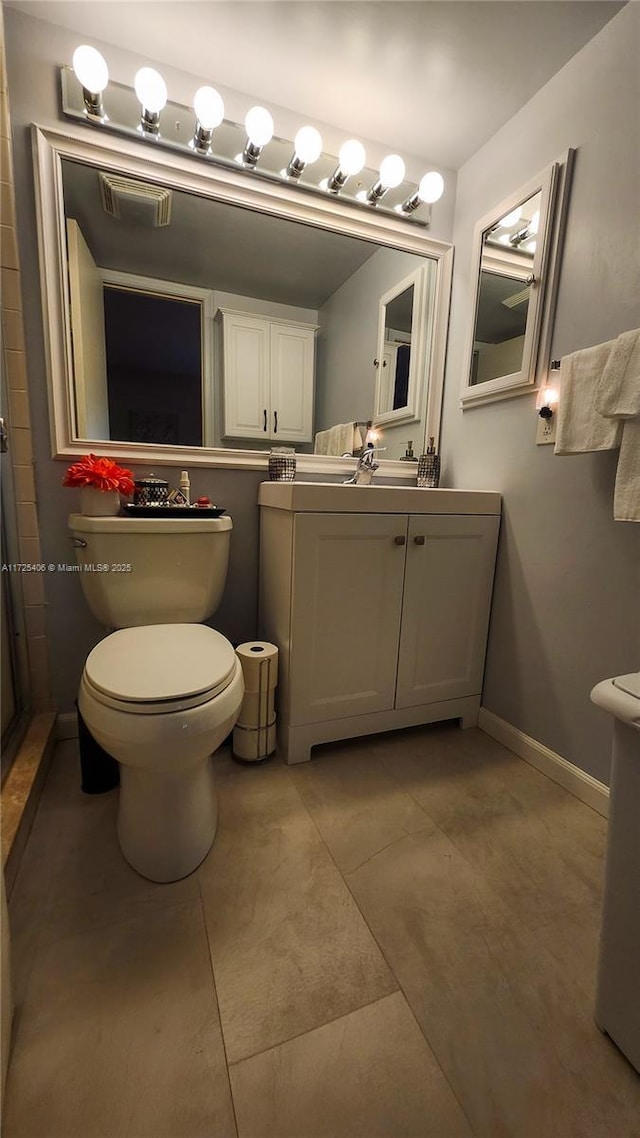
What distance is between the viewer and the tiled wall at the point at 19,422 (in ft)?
3.81

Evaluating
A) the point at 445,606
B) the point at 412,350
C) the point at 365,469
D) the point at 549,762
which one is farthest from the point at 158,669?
the point at 412,350

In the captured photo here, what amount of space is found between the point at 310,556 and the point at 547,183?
1.28 m

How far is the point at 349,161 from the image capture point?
56.8 inches

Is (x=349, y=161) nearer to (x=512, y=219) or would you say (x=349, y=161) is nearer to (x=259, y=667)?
(x=512, y=219)

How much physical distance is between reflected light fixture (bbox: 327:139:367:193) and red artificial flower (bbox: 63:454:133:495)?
123cm

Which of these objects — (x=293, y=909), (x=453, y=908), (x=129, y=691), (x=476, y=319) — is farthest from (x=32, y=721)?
(x=476, y=319)

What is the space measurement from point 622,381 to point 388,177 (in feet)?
3.70

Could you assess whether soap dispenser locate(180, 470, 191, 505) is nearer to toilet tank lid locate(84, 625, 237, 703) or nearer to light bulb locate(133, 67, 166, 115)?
toilet tank lid locate(84, 625, 237, 703)

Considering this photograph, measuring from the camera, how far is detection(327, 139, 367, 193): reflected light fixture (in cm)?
143

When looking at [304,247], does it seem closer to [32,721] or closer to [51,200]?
[51,200]

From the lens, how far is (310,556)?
4.13ft

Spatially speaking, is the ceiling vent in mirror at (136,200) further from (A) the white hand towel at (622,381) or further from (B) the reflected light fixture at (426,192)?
(A) the white hand towel at (622,381)

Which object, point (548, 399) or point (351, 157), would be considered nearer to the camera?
point (548, 399)

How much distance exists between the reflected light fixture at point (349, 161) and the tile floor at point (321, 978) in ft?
6.47
